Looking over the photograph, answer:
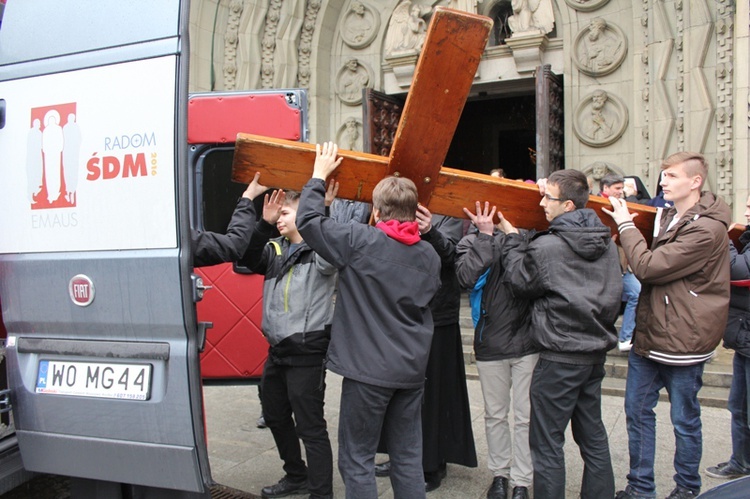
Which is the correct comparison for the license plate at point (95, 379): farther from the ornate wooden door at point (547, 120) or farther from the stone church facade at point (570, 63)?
the ornate wooden door at point (547, 120)

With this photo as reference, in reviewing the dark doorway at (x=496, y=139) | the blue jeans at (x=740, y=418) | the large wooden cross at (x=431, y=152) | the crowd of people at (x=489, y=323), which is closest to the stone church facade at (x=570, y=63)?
the blue jeans at (x=740, y=418)

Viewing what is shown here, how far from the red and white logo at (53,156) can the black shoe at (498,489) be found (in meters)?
2.56

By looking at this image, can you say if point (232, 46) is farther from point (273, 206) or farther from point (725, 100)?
point (273, 206)

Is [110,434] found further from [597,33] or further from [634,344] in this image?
[597,33]

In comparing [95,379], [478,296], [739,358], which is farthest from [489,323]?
[95,379]

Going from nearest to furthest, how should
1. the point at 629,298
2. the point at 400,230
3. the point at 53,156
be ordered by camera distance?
the point at 53,156 → the point at 400,230 → the point at 629,298

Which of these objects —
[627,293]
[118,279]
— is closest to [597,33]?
[627,293]

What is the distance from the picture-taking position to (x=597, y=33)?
8.44 m

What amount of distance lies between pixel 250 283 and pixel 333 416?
49.2 inches

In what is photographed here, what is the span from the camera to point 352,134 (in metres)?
10.2

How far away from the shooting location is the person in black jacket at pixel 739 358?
3623 millimetres

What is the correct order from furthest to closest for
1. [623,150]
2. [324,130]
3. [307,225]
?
1. [324,130]
2. [623,150]
3. [307,225]

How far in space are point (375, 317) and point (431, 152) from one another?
73cm

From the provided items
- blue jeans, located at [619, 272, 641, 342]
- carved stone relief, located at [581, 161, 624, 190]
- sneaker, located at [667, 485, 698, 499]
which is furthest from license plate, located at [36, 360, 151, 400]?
carved stone relief, located at [581, 161, 624, 190]
